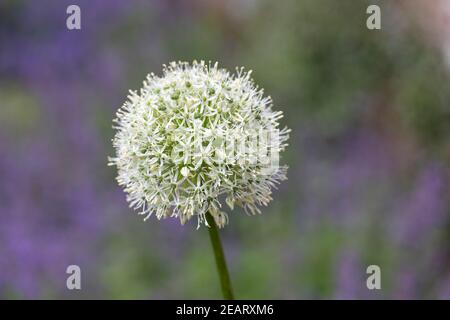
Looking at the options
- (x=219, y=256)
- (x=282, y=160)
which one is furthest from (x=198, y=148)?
(x=282, y=160)

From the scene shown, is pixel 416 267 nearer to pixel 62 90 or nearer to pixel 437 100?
pixel 437 100

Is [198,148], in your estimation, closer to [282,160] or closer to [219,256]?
[219,256]

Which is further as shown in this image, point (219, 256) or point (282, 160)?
point (282, 160)

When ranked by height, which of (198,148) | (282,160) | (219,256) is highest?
(282,160)

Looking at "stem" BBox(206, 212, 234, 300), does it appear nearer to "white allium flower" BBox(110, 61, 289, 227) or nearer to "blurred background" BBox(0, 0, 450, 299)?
"white allium flower" BBox(110, 61, 289, 227)

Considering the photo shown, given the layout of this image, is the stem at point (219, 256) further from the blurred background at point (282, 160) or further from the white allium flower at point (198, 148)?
the blurred background at point (282, 160)

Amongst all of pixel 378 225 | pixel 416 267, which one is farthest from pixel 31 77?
pixel 416 267

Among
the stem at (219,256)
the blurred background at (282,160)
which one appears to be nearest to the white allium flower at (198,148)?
the stem at (219,256)
